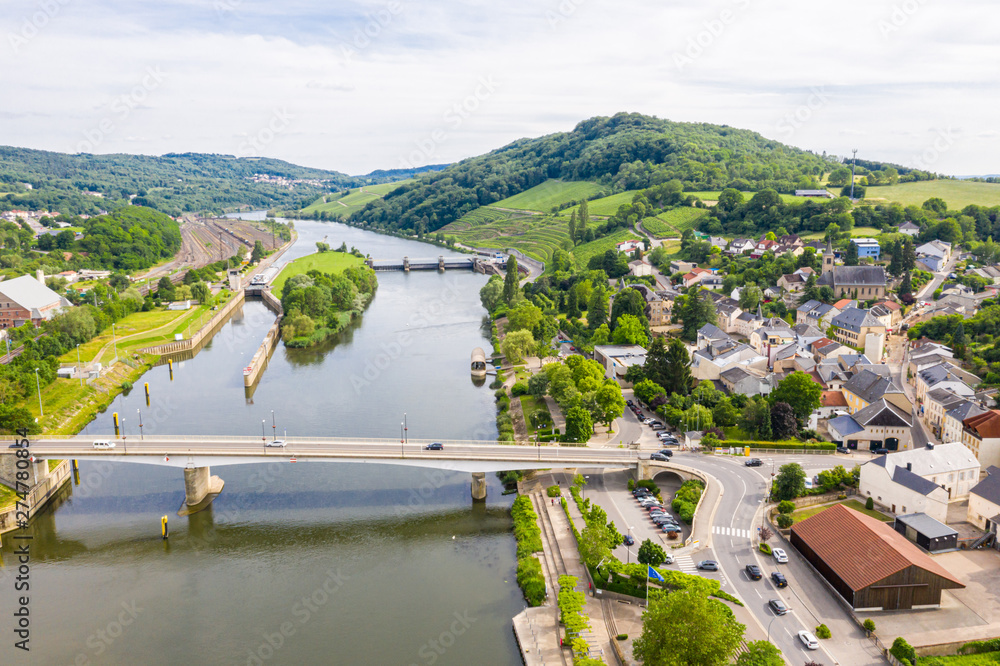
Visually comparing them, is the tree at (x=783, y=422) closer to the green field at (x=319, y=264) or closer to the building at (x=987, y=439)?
the building at (x=987, y=439)

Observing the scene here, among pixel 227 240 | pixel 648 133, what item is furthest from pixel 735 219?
pixel 227 240

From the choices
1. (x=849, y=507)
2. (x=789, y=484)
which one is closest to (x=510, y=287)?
(x=789, y=484)

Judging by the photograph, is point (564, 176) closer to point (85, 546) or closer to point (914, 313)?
point (914, 313)

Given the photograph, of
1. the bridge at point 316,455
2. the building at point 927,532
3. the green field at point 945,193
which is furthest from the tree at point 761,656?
the green field at point 945,193

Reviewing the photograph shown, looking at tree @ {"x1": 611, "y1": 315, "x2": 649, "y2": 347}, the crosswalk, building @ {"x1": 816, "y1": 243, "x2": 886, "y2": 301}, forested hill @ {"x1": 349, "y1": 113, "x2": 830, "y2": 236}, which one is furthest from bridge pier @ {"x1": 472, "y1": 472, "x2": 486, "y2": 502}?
forested hill @ {"x1": 349, "y1": 113, "x2": 830, "y2": 236}

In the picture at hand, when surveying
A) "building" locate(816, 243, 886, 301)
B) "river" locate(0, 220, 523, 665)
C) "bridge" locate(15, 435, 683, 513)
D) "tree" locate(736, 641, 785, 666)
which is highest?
"building" locate(816, 243, 886, 301)

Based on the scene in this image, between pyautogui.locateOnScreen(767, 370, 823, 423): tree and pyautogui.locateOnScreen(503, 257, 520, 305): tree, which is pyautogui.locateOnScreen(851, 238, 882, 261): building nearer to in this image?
pyautogui.locateOnScreen(503, 257, 520, 305): tree
